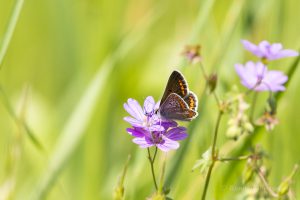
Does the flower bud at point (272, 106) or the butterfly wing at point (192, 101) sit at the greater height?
the butterfly wing at point (192, 101)

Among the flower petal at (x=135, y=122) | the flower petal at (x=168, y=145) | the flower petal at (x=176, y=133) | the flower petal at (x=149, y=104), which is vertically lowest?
the flower petal at (x=168, y=145)

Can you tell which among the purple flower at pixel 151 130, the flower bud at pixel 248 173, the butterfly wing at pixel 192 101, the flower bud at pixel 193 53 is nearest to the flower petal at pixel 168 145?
the purple flower at pixel 151 130

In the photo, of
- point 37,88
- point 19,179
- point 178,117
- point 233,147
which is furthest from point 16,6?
point 37,88

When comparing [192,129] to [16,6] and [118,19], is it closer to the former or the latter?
[16,6]

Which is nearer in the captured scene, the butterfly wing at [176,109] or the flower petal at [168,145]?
the flower petal at [168,145]

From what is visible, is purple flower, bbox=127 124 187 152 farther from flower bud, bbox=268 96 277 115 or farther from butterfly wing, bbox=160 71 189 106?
flower bud, bbox=268 96 277 115

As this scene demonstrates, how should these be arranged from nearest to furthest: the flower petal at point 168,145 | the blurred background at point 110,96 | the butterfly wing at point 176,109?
the flower petal at point 168,145
the butterfly wing at point 176,109
the blurred background at point 110,96

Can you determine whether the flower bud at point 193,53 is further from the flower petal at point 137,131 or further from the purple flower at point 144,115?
the flower petal at point 137,131
